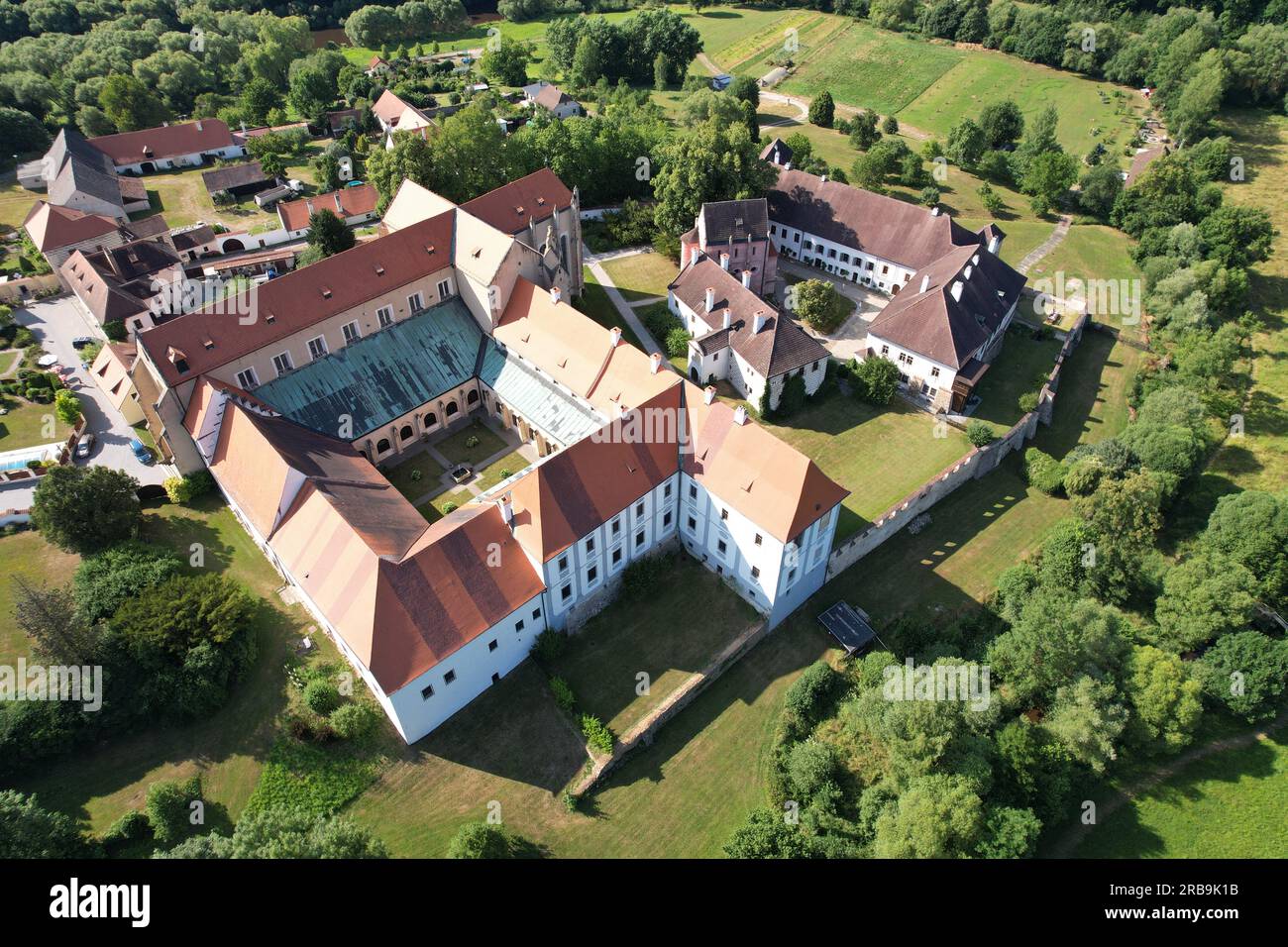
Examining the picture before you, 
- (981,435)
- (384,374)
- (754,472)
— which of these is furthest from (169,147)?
(981,435)

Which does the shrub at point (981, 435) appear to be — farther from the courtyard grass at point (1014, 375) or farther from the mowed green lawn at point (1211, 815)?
the mowed green lawn at point (1211, 815)

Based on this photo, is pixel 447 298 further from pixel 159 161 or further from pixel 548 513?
pixel 159 161

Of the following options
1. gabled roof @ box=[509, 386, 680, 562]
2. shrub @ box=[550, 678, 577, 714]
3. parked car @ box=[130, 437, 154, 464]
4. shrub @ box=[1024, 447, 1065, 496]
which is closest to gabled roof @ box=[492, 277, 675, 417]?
gabled roof @ box=[509, 386, 680, 562]

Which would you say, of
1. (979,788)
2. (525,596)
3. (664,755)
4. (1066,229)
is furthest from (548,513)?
(1066,229)

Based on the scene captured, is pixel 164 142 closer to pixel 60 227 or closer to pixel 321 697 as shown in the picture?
pixel 60 227

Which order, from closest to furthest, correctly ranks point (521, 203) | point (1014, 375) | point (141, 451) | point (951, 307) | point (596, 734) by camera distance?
point (596, 734) < point (141, 451) < point (951, 307) < point (1014, 375) < point (521, 203)

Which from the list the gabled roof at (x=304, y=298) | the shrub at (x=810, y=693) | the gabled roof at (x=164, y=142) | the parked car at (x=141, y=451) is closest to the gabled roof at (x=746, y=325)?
the gabled roof at (x=304, y=298)

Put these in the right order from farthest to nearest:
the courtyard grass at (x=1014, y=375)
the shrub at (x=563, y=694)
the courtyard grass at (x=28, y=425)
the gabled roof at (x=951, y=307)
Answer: the courtyard grass at (x=1014, y=375) < the gabled roof at (x=951, y=307) < the courtyard grass at (x=28, y=425) < the shrub at (x=563, y=694)
